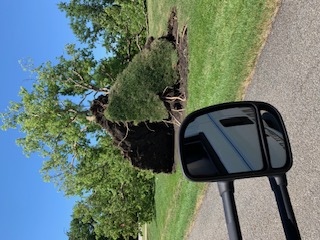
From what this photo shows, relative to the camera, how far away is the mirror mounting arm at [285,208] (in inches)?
117

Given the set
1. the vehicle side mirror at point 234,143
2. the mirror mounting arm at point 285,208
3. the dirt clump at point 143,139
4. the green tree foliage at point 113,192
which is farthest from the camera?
the green tree foliage at point 113,192

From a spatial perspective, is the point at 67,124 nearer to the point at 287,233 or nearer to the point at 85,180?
the point at 85,180

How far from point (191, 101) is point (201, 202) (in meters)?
A: 2.86

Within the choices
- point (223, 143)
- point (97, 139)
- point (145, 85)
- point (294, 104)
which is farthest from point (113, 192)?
point (223, 143)

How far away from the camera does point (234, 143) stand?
3555 millimetres

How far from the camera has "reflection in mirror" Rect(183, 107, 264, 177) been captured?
3.30m

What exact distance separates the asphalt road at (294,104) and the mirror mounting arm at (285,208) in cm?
186

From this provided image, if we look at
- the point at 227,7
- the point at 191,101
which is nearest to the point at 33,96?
the point at 191,101

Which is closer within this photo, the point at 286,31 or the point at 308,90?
the point at 308,90

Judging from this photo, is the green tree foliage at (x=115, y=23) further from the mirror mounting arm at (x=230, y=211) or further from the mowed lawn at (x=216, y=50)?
the mirror mounting arm at (x=230, y=211)

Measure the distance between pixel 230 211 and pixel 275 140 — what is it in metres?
0.84

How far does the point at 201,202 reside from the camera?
35.6ft

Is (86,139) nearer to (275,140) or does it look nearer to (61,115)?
(61,115)

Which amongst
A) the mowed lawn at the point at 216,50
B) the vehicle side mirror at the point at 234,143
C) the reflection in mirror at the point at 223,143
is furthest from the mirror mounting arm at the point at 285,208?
the mowed lawn at the point at 216,50
